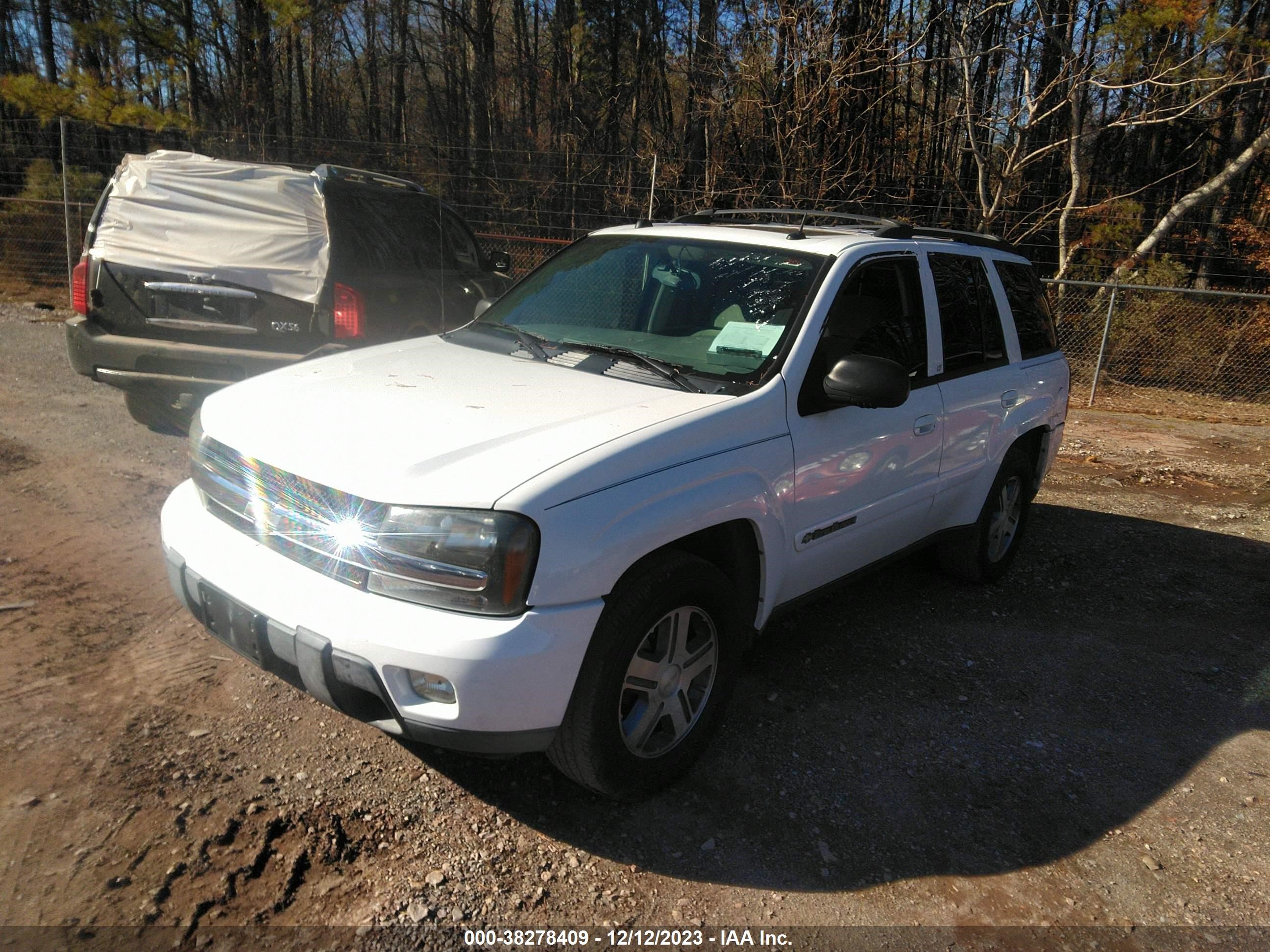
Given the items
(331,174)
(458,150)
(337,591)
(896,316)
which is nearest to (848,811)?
(337,591)

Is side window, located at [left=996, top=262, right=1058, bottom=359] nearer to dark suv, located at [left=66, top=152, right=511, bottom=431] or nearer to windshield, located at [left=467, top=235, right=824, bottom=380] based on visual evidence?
windshield, located at [left=467, top=235, right=824, bottom=380]

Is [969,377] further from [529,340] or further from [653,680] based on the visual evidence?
[653,680]

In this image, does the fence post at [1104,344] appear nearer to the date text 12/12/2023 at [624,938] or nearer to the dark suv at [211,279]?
the dark suv at [211,279]

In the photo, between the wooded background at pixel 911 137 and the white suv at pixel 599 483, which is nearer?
the white suv at pixel 599 483

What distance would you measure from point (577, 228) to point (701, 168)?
7.03 feet

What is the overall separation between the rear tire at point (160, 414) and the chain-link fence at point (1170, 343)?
10.3 metres

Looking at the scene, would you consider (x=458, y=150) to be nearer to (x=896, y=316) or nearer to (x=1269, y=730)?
(x=896, y=316)

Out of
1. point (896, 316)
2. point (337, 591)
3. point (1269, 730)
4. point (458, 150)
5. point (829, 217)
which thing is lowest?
point (1269, 730)

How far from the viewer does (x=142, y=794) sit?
116 inches

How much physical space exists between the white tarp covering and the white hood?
260 centimetres

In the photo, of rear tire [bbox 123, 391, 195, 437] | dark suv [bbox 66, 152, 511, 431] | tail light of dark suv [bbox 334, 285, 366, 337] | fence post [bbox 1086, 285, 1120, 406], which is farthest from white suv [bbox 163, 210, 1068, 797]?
fence post [bbox 1086, 285, 1120, 406]

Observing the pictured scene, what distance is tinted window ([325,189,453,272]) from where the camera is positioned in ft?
20.7

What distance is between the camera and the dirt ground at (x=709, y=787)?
271 cm

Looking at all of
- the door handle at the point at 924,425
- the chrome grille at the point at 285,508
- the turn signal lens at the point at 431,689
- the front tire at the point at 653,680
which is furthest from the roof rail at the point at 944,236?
the turn signal lens at the point at 431,689
